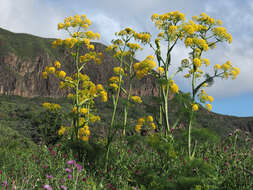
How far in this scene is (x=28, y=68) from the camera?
12519 centimetres

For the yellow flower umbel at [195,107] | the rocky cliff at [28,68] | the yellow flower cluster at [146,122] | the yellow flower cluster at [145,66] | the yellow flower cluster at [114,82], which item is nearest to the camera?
the yellow flower umbel at [195,107]

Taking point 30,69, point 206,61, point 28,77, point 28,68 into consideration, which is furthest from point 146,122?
point 30,69

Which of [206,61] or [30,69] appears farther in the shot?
[30,69]

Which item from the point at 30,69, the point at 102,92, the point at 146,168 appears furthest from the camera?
the point at 30,69

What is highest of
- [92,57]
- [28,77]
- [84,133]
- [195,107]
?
[28,77]

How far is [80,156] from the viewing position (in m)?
7.16

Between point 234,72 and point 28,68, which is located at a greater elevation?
point 28,68

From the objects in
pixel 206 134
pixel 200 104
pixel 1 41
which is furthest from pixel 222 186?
pixel 1 41

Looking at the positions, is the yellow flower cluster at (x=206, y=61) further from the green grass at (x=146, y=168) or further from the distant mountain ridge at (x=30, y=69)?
the distant mountain ridge at (x=30, y=69)

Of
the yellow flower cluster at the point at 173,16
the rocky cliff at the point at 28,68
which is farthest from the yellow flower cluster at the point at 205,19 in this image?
the rocky cliff at the point at 28,68

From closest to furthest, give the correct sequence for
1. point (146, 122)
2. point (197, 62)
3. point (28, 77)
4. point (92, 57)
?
point (197, 62)
point (146, 122)
point (92, 57)
point (28, 77)

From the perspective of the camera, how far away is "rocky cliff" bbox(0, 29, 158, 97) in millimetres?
116287

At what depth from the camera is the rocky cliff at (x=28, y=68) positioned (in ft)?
382

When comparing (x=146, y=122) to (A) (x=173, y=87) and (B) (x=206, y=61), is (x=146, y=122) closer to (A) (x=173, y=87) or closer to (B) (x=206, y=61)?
(A) (x=173, y=87)
